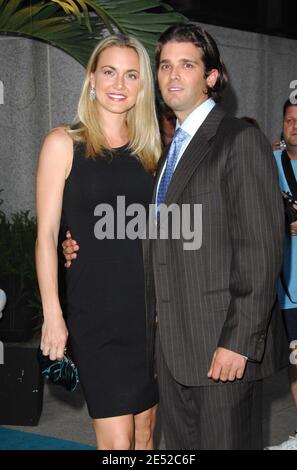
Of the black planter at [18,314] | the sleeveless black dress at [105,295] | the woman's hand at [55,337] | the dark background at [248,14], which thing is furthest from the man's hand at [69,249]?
the dark background at [248,14]

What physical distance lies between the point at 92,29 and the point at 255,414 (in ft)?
9.96

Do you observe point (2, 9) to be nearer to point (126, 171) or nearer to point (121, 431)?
point (126, 171)

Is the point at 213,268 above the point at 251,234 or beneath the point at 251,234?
beneath

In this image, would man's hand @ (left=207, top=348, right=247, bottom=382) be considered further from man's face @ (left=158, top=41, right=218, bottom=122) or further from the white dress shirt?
man's face @ (left=158, top=41, right=218, bottom=122)

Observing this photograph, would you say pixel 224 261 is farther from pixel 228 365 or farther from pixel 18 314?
pixel 18 314

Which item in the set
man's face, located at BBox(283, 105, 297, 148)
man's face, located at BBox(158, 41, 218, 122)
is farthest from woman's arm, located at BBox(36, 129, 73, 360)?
man's face, located at BBox(283, 105, 297, 148)

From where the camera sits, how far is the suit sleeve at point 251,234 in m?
2.45

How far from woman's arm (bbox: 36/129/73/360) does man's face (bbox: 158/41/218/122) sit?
0.51 m

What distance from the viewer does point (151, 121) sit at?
3242mm

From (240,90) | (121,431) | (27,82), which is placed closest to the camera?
(121,431)

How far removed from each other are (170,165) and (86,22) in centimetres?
221

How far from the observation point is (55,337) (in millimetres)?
2961

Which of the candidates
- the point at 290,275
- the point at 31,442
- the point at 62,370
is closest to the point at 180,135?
the point at 62,370
